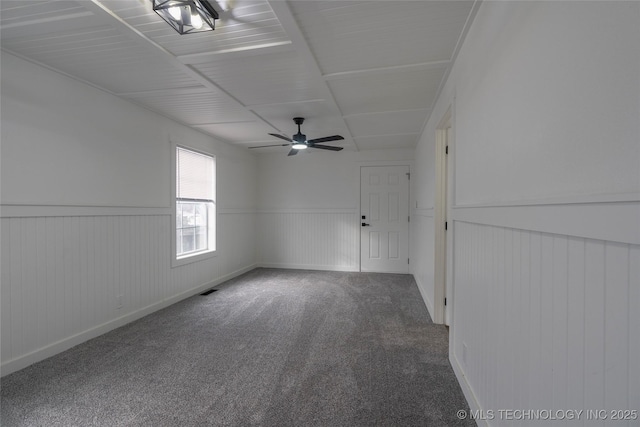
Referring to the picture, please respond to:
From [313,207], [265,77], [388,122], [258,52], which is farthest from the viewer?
[313,207]

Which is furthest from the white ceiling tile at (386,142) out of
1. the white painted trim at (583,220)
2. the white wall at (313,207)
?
the white painted trim at (583,220)

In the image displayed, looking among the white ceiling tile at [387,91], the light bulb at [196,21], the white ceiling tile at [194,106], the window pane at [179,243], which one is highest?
the white ceiling tile at [194,106]

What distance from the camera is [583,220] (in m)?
0.74

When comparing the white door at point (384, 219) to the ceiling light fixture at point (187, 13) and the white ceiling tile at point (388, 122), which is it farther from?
the ceiling light fixture at point (187, 13)

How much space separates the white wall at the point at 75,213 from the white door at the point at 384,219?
328cm

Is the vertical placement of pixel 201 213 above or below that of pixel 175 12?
below

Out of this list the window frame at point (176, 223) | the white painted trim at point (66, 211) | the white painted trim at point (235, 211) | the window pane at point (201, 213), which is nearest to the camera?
the white painted trim at point (66, 211)

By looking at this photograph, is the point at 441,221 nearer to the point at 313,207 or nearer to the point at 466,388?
the point at 466,388

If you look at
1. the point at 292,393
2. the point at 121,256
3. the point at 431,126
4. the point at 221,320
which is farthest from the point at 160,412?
the point at 431,126


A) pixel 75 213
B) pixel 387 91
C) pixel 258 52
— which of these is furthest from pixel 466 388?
pixel 75 213

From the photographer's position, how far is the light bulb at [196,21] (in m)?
1.57

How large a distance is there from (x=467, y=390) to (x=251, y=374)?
4.87ft

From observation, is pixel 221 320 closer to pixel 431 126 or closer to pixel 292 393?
pixel 292 393

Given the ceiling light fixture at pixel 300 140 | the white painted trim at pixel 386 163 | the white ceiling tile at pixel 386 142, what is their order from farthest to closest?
the white painted trim at pixel 386 163 → the white ceiling tile at pixel 386 142 → the ceiling light fixture at pixel 300 140
